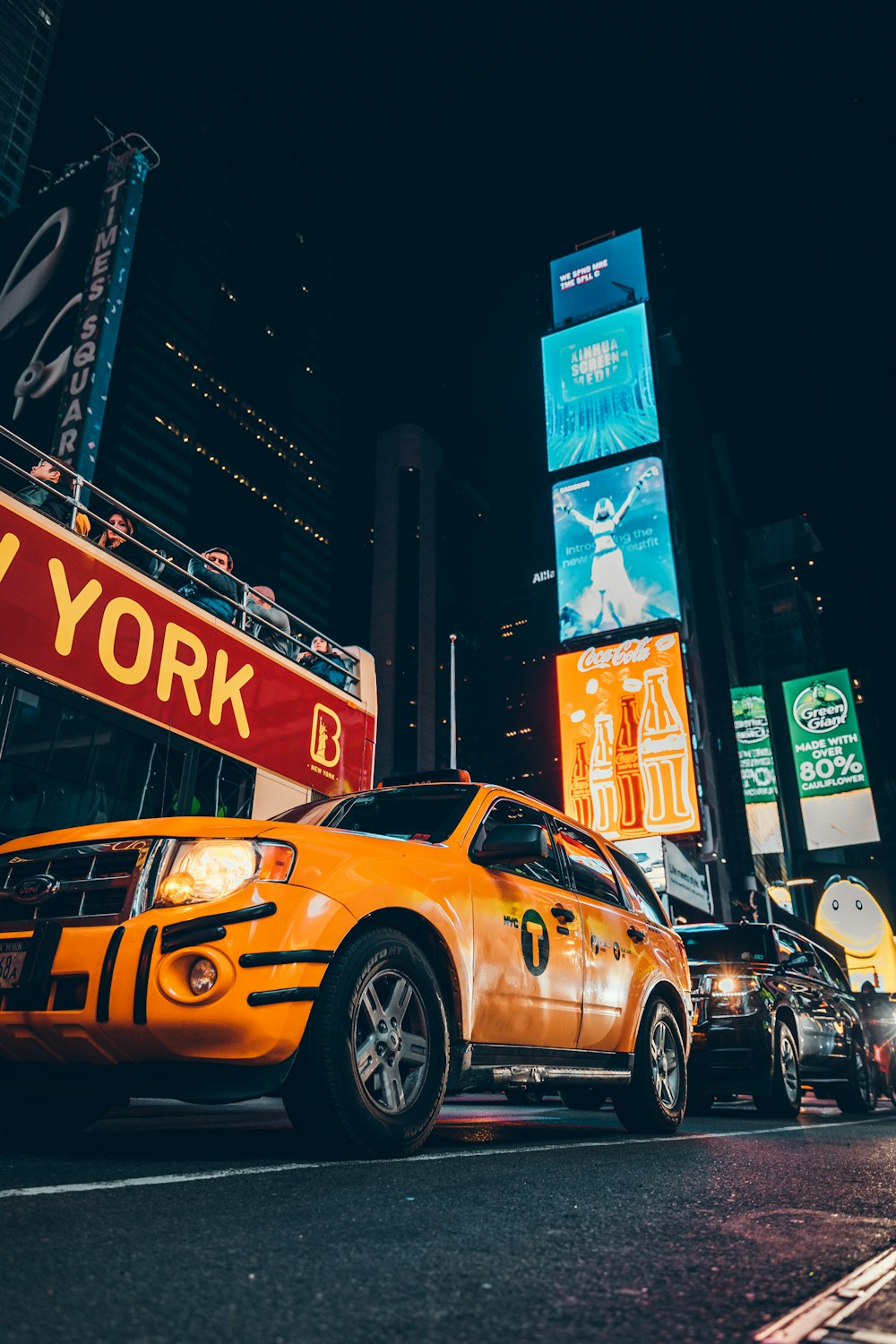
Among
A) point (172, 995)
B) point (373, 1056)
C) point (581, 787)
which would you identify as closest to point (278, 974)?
point (172, 995)

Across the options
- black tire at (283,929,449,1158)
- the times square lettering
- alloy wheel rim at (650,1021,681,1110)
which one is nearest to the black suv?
alloy wheel rim at (650,1021,681,1110)

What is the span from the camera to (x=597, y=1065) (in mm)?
5156

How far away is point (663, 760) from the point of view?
90.7ft

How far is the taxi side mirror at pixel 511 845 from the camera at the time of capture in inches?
172

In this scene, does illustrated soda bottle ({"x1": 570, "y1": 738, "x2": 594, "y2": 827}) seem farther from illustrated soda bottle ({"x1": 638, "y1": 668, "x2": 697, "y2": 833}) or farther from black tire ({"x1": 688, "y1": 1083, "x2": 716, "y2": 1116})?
black tire ({"x1": 688, "y1": 1083, "x2": 716, "y2": 1116})

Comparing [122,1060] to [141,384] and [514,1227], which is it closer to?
[514,1227]

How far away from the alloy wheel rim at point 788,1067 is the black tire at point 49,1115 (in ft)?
20.6

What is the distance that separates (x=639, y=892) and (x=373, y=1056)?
3.65m

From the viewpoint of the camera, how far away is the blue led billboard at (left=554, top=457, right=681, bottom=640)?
2973 centimetres

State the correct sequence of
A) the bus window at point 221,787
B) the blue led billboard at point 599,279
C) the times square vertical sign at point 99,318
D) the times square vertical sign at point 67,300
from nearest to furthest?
1. the bus window at point 221,787
2. the times square vertical sign at point 99,318
3. the times square vertical sign at point 67,300
4. the blue led billboard at point 599,279

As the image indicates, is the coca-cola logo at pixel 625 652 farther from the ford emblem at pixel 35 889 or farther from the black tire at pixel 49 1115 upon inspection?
the ford emblem at pixel 35 889

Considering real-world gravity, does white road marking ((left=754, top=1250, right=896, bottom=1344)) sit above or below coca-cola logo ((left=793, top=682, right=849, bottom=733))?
below

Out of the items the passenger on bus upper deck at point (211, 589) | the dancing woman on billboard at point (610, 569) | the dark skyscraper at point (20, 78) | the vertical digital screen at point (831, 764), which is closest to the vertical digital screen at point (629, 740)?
the dancing woman on billboard at point (610, 569)

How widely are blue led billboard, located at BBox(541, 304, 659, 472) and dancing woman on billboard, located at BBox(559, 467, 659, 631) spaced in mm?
1814
